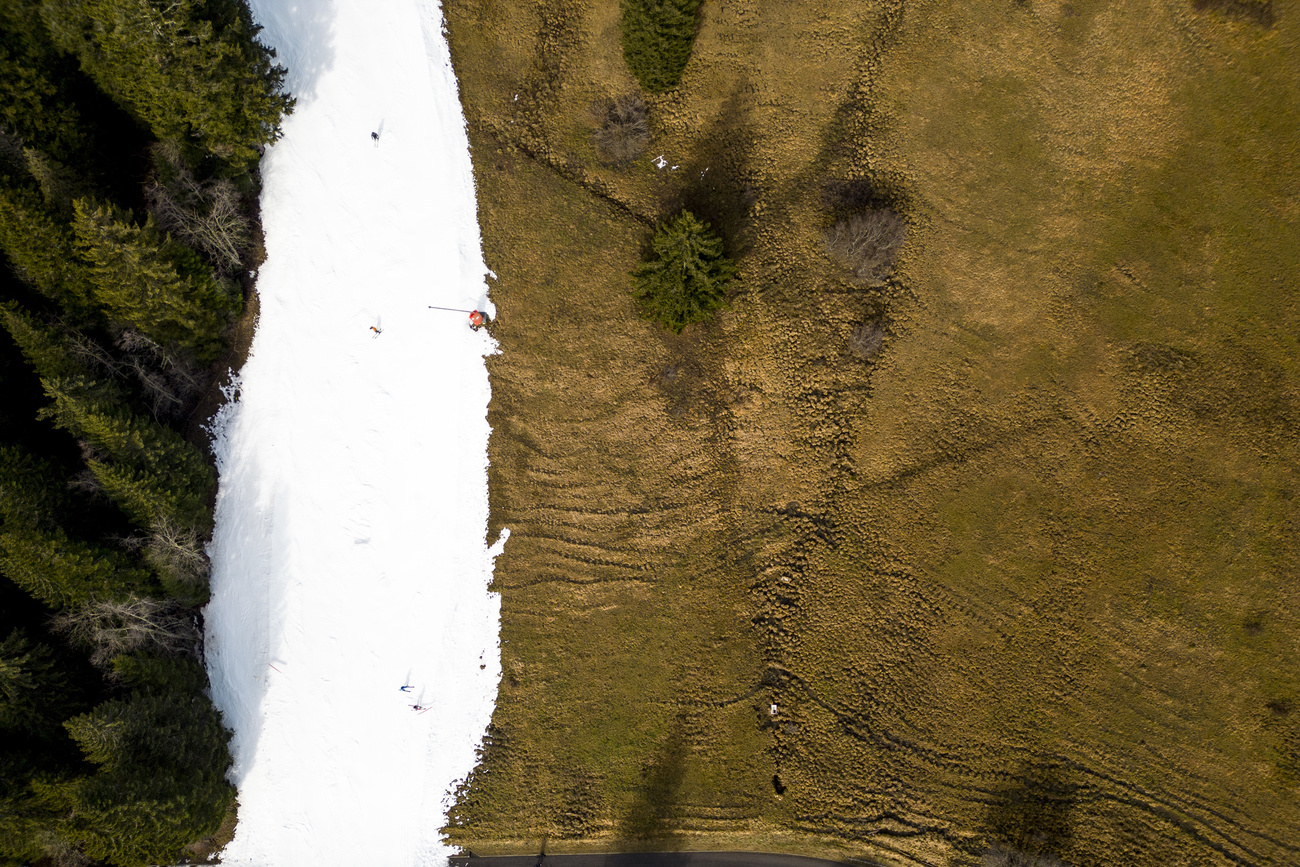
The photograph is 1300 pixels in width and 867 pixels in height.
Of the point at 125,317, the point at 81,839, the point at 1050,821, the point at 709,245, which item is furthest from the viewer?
the point at 1050,821

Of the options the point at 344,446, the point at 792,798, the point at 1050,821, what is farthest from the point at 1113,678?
the point at 344,446

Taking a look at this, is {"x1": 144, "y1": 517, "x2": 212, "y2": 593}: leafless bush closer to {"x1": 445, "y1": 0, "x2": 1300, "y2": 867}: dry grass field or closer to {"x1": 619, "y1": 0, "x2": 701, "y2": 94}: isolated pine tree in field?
{"x1": 445, "y1": 0, "x2": 1300, "y2": 867}: dry grass field

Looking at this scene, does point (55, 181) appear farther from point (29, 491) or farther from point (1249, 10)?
point (1249, 10)

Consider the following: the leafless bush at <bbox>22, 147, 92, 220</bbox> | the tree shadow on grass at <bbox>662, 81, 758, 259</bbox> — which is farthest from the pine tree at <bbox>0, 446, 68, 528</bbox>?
the tree shadow on grass at <bbox>662, 81, 758, 259</bbox>

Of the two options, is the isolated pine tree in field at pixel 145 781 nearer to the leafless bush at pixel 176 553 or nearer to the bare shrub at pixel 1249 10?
the leafless bush at pixel 176 553

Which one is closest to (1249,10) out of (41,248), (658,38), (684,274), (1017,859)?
(658,38)

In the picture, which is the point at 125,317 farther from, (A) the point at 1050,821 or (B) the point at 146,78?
(A) the point at 1050,821

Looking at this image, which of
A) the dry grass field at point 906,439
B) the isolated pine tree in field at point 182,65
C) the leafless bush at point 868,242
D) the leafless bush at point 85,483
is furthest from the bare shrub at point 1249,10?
the leafless bush at point 85,483
